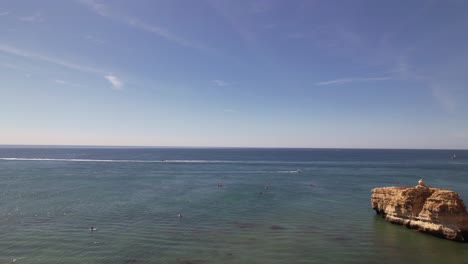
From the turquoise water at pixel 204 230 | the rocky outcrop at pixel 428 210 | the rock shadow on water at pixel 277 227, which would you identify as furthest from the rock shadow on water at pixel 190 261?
the rocky outcrop at pixel 428 210

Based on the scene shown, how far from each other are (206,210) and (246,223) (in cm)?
870

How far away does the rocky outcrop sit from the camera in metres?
28.1

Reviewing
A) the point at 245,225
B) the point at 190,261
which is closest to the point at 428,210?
the point at 245,225

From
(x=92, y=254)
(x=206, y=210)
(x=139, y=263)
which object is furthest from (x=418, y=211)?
(x=92, y=254)

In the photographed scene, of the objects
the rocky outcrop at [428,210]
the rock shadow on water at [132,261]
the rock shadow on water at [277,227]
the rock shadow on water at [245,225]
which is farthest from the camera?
the rock shadow on water at [245,225]

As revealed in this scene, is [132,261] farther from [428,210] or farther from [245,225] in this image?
[428,210]

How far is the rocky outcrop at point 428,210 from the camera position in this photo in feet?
92.0

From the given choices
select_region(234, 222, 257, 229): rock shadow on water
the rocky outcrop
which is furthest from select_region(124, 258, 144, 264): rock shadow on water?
the rocky outcrop

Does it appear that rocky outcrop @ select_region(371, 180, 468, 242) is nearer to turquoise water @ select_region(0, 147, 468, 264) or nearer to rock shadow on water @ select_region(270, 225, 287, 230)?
turquoise water @ select_region(0, 147, 468, 264)

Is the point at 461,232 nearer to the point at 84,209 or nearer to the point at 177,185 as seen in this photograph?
the point at 84,209

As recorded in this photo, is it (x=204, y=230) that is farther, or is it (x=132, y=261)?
(x=204, y=230)

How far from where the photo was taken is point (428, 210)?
97.7ft

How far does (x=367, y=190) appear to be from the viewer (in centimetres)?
5806

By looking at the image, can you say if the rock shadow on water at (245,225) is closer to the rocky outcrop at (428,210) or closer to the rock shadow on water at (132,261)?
the rock shadow on water at (132,261)
